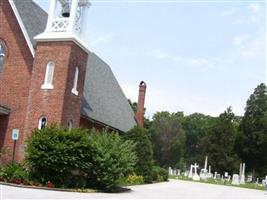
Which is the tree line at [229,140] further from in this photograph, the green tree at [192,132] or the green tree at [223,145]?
the green tree at [192,132]

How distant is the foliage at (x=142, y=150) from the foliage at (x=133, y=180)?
0.92m

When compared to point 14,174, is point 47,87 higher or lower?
higher

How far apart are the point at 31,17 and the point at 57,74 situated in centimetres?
599

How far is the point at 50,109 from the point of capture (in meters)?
22.1

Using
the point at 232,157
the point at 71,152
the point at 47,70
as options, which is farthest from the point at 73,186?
the point at 232,157

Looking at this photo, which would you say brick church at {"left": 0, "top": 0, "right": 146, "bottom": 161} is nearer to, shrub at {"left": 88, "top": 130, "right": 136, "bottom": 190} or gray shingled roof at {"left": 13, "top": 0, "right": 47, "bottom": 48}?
gray shingled roof at {"left": 13, "top": 0, "right": 47, "bottom": 48}

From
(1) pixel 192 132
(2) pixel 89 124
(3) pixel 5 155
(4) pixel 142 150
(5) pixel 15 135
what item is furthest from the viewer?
(1) pixel 192 132

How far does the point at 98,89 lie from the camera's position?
33.3 meters

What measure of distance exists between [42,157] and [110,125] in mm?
13624

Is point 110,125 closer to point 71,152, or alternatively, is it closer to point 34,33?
point 34,33

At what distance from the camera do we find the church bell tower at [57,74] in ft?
72.5

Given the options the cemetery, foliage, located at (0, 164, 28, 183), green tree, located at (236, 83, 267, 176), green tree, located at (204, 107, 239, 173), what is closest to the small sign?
foliage, located at (0, 164, 28, 183)

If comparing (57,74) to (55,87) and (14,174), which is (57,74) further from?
(14,174)

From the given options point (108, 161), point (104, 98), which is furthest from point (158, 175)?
point (108, 161)
